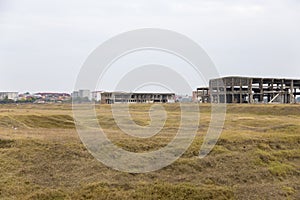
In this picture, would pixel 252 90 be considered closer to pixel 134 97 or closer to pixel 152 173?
pixel 134 97

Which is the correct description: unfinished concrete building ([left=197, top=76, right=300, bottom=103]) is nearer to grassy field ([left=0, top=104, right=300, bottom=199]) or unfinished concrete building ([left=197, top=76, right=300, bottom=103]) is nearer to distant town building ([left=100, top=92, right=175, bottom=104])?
distant town building ([left=100, top=92, right=175, bottom=104])

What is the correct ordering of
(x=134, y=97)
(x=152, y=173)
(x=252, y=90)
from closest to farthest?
(x=152, y=173) < (x=252, y=90) < (x=134, y=97)

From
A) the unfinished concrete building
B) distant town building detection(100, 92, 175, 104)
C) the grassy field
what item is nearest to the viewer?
the grassy field

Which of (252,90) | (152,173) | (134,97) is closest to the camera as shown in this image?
(152,173)

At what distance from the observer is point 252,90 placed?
71312 millimetres

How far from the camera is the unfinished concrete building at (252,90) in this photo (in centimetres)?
7112

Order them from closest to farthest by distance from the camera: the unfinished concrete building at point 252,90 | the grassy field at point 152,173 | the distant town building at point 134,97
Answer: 1. the grassy field at point 152,173
2. the unfinished concrete building at point 252,90
3. the distant town building at point 134,97

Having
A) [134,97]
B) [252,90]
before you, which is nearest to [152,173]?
[252,90]

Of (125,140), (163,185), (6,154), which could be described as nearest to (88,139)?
(125,140)

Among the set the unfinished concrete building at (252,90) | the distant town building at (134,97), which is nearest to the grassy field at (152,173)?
the unfinished concrete building at (252,90)

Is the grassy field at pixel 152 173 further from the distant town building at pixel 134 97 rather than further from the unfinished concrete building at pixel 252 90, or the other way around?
the distant town building at pixel 134 97

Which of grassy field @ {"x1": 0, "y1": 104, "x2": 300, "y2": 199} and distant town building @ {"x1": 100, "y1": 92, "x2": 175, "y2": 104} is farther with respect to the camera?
distant town building @ {"x1": 100, "y1": 92, "x2": 175, "y2": 104}

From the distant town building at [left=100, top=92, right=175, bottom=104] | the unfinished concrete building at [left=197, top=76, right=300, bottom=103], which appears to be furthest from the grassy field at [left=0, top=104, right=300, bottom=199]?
the distant town building at [left=100, top=92, right=175, bottom=104]

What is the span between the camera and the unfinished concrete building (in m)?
71.1
